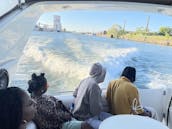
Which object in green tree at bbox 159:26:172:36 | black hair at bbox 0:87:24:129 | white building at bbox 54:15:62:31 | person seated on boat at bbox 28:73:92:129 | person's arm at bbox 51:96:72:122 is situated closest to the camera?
black hair at bbox 0:87:24:129

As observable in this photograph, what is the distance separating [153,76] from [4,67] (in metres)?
6.45

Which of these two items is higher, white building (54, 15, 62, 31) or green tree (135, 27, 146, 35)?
white building (54, 15, 62, 31)

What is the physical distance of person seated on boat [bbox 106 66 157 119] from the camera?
3184 millimetres

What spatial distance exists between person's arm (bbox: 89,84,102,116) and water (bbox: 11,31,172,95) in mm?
4107

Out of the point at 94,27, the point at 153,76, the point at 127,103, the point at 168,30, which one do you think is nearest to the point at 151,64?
the point at 153,76

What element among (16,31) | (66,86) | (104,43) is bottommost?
(66,86)

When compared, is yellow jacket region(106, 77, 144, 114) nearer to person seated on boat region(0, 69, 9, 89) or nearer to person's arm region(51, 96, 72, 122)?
person's arm region(51, 96, 72, 122)

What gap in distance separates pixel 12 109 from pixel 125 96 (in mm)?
1841

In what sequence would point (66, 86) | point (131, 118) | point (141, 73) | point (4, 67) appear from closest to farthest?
point (4, 67) < point (131, 118) < point (66, 86) < point (141, 73)

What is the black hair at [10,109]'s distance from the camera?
147 cm

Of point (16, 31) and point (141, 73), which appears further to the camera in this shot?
point (141, 73)

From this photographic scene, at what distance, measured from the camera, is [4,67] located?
2189 millimetres

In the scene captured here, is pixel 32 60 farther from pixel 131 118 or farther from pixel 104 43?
pixel 131 118

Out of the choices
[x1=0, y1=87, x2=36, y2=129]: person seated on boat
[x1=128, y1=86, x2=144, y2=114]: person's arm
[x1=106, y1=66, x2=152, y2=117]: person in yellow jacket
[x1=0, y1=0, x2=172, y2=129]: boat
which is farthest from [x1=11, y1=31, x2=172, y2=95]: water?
[x1=0, y1=87, x2=36, y2=129]: person seated on boat
